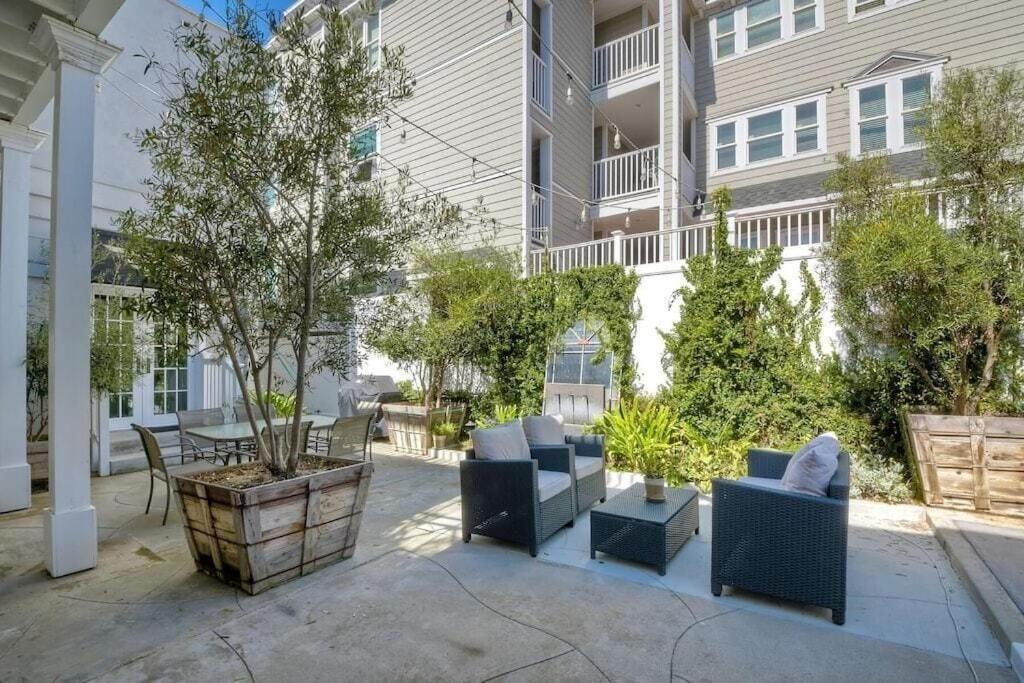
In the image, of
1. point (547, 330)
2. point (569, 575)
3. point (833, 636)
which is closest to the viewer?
point (833, 636)

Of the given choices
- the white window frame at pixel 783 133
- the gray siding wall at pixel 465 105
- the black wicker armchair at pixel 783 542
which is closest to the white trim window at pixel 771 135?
the white window frame at pixel 783 133

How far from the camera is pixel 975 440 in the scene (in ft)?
14.4

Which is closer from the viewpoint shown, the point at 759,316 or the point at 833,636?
the point at 833,636

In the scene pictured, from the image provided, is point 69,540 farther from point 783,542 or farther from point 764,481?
point 764,481

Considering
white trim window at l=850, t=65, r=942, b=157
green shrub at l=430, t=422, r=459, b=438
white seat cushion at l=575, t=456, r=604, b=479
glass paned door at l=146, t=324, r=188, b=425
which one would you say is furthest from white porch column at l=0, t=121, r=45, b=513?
white trim window at l=850, t=65, r=942, b=157

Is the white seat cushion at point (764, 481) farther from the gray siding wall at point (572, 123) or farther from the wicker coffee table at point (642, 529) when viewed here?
the gray siding wall at point (572, 123)

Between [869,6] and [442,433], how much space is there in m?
10.7

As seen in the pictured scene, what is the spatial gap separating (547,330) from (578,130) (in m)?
5.01

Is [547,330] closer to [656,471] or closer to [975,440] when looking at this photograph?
[656,471]

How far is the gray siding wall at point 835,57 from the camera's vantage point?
823 centimetres

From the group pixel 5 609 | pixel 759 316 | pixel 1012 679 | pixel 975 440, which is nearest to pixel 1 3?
pixel 5 609

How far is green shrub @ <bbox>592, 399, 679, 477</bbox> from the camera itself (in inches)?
231

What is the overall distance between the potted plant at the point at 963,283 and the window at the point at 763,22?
641 centimetres

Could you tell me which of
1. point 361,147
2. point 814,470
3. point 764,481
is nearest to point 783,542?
point 814,470
